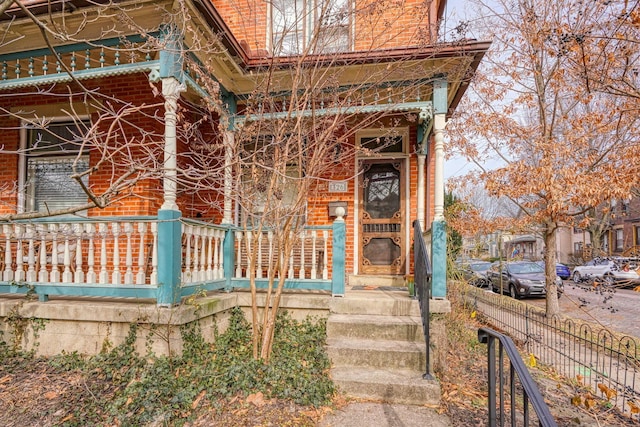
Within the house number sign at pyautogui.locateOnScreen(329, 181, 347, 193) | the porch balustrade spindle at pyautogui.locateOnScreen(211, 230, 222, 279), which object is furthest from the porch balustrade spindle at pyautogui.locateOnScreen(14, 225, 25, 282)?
the house number sign at pyautogui.locateOnScreen(329, 181, 347, 193)

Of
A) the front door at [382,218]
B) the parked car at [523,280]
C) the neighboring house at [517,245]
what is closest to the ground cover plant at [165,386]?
the front door at [382,218]

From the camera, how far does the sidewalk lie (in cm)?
328

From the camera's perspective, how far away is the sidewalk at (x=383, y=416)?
328 cm

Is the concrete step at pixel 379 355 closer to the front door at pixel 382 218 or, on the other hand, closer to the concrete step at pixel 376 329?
the concrete step at pixel 376 329

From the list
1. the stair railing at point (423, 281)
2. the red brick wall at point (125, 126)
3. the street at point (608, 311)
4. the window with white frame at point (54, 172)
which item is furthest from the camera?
the street at point (608, 311)

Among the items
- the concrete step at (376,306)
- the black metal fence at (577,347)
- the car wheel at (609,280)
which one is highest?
the car wheel at (609,280)

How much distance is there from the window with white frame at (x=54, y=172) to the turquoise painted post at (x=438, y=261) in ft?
18.6

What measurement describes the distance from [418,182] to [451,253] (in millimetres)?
1392

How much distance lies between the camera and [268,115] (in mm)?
4691

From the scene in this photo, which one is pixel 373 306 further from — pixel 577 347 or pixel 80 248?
pixel 577 347

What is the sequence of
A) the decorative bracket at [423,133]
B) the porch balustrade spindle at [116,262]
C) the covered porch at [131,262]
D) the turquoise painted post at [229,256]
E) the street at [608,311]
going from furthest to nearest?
1. the street at [608,311]
2. the decorative bracket at [423,133]
3. the turquoise painted post at [229,256]
4. the porch balustrade spindle at [116,262]
5. the covered porch at [131,262]

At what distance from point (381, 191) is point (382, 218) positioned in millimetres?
517

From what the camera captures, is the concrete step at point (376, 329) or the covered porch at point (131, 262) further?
the concrete step at point (376, 329)

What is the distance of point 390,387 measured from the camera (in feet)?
12.2
